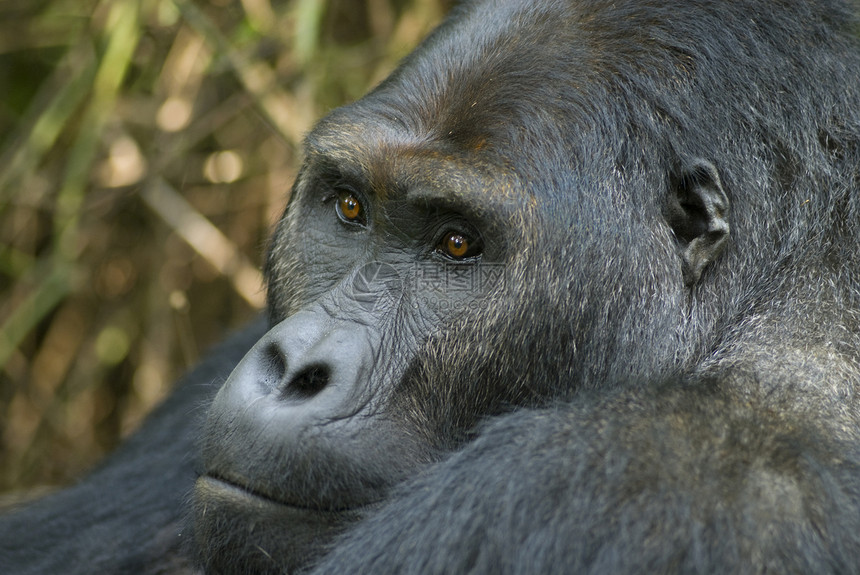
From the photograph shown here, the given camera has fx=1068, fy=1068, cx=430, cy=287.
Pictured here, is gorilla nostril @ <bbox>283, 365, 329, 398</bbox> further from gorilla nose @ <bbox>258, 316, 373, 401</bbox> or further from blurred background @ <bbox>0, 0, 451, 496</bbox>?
blurred background @ <bbox>0, 0, 451, 496</bbox>

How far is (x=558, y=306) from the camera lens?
3057 millimetres

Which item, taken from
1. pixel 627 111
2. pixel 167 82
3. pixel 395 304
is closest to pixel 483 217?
pixel 395 304

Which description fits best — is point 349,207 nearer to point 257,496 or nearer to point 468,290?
point 468,290

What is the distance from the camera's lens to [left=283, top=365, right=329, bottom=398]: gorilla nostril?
2.81 m

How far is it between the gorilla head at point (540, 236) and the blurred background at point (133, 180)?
253 centimetres

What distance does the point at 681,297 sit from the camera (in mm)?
3115

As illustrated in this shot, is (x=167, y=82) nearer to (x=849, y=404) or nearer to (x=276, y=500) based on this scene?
(x=276, y=500)

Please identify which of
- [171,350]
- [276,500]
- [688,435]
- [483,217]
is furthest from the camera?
[171,350]

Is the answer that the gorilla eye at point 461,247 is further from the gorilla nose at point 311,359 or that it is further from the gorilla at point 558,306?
the gorilla nose at point 311,359

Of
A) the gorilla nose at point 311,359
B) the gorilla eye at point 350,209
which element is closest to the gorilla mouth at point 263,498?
the gorilla nose at point 311,359

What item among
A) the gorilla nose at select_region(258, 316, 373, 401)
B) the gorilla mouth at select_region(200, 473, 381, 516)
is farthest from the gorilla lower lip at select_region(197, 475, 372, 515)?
the gorilla nose at select_region(258, 316, 373, 401)

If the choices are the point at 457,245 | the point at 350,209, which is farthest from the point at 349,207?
the point at 457,245

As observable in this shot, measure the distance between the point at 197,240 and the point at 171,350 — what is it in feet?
3.45

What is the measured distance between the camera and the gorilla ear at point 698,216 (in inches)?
122
